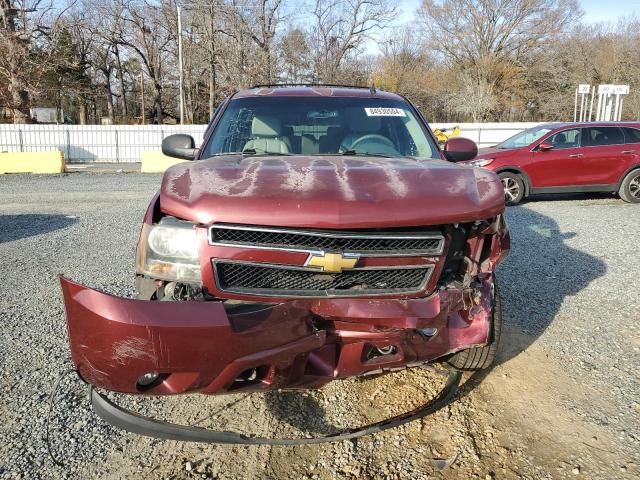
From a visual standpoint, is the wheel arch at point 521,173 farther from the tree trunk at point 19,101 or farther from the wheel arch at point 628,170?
the tree trunk at point 19,101

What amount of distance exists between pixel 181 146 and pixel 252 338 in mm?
2338

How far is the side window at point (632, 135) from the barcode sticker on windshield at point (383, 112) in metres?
8.72

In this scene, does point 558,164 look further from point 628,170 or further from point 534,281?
point 534,281

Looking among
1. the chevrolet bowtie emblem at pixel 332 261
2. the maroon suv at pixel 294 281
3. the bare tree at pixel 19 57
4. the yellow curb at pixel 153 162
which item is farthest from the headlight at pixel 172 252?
the bare tree at pixel 19 57

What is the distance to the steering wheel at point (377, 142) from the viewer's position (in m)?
3.66

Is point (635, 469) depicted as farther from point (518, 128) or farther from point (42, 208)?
point (518, 128)

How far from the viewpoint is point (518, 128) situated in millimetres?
26188

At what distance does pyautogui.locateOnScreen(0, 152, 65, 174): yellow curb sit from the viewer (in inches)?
652

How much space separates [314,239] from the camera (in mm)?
2307

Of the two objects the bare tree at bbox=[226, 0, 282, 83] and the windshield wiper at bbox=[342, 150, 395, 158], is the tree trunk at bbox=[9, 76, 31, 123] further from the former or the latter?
the windshield wiper at bbox=[342, 150, 395, 158]

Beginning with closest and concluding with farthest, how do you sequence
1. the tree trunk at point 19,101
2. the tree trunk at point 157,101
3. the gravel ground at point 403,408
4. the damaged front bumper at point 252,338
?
the damaged front bumper at point 252,338 → the gravel ground at point 403,408 → the tree trunk at point 19,101 → the tree trunk at point 157,101

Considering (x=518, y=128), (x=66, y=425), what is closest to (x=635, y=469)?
(x=66, y=425)

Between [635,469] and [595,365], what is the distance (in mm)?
1167

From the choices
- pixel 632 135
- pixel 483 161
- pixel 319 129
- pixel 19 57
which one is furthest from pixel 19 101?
pixel 319 129
